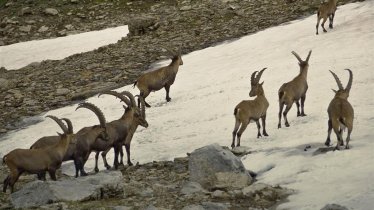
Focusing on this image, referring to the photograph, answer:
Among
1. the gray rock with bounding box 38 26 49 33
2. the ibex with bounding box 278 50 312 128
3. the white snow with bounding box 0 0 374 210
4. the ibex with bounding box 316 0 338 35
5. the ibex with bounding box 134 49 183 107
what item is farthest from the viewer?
the gray rock with bounding box 38 26 49 33

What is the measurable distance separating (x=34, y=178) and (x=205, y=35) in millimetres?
18264

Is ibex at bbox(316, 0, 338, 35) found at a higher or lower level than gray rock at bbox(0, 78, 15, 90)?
higher

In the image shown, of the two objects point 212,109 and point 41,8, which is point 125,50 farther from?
point 41,8

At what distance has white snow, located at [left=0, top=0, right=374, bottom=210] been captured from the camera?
42.4 ft

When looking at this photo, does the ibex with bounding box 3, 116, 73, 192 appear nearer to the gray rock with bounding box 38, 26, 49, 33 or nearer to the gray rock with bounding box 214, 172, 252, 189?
the gray rock with bounding box 214, 172, 252, 189

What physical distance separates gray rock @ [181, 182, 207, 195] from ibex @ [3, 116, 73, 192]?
3889 mm

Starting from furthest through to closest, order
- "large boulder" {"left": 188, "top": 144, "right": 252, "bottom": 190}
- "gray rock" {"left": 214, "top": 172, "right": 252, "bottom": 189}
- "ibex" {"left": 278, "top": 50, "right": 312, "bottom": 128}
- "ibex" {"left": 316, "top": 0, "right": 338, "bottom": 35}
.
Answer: "ibex" {"left": 316, "top": 0, "right": 338, "bottom": 35}
"ibex" {"left": 278, "top": 50, "right": 312, "bottom": 128}
"large boulder" {"left": 188, "top": 144, "right": 252, "bottom": 190}
"gray rock" {"left": 214, "top": 172, "right": 252, "bottom": 189}

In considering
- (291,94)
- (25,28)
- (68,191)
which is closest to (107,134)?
(68,191)

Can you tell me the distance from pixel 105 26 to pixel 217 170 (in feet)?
99.1

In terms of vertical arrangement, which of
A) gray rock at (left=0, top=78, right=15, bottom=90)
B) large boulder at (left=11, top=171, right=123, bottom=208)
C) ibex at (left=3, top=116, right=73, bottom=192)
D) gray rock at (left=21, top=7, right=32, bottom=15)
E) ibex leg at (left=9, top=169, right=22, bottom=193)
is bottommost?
gray rock at (left=0, top=78, right=15, bottom=90)

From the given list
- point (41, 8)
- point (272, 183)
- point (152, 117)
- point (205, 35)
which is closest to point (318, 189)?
point (272, 183)

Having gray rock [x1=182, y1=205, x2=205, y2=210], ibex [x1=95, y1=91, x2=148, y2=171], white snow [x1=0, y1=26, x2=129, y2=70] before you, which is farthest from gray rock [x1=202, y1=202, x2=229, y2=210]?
white snow [x1=0, y1=26, x2=129, y2=70]

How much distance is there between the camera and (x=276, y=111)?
19891 mm

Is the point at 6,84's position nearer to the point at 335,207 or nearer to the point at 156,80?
the point at 156,80
